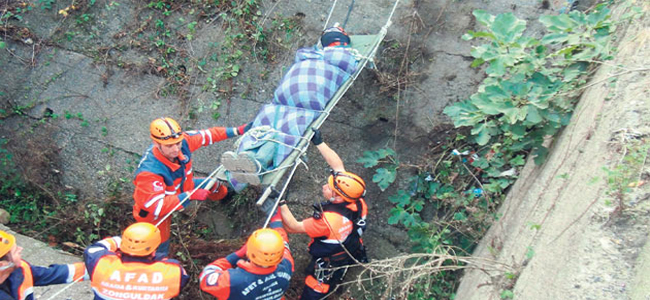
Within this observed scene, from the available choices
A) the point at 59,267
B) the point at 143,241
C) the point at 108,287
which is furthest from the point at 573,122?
the point at 59,267

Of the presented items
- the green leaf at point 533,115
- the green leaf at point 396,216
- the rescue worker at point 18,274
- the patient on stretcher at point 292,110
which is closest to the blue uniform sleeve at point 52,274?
the rescue worker at point 18,274

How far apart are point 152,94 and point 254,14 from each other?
149cm

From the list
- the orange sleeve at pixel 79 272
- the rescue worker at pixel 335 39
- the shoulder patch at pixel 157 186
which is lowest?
the orange sleeve at pixel 79 272

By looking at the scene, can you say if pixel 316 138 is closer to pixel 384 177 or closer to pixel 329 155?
pixel 329 155

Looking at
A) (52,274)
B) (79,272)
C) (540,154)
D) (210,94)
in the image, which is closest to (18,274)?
(52,274)

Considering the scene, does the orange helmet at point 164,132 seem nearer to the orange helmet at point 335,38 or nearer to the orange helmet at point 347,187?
the orange helmet at point 347,187

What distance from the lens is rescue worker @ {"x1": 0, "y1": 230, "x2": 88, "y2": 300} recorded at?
3117mm

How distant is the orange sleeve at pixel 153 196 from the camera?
3.98 m

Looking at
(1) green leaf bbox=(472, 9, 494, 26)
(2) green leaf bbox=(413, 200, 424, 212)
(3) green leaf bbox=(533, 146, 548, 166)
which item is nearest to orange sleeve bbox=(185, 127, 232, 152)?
(2) green leaf bbox=(413, 200, 424, 212)

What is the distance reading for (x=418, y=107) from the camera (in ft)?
17.0

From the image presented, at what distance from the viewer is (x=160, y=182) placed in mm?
4016

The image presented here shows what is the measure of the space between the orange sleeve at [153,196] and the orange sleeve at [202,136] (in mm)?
459

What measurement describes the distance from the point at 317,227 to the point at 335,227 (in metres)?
0.14

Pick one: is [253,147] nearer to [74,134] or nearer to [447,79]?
[447,79]
